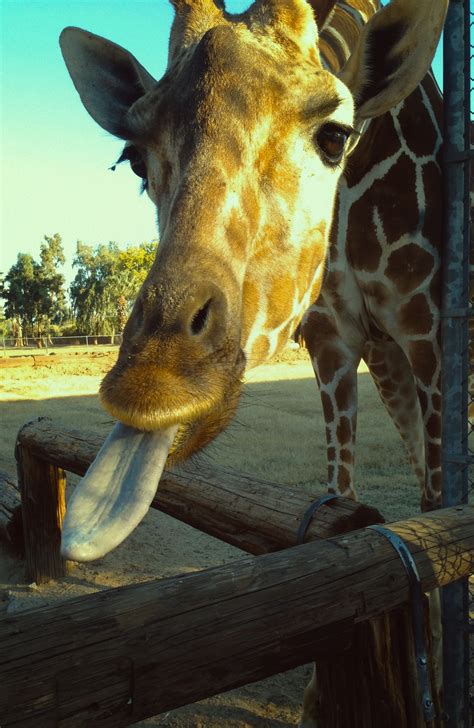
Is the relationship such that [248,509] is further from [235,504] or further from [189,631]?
[189,631]

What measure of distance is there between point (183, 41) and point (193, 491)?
170 cm

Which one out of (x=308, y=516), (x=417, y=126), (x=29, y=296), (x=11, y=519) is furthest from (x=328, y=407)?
(x=29, y=296)

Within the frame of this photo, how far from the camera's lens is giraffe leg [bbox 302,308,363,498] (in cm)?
316

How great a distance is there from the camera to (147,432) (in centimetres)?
139

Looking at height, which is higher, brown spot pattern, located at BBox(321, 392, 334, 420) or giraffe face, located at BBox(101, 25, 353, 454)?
giraffe face, located at BBox(101, 25, 353, 454)

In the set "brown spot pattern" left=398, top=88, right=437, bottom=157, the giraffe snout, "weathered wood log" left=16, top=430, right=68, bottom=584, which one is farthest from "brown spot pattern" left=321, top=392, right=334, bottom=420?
"weathered wood log" left=16, top=430, right=68, bottom=584

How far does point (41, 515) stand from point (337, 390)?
2.37 meters

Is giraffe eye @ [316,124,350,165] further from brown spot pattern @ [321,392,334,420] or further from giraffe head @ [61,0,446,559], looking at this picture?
brown spot pattern @ [321,392,334,420]

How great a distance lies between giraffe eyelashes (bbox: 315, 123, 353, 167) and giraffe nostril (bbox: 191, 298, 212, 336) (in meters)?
0.76

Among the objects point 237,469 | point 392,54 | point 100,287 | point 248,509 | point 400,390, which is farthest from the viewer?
point 100,287

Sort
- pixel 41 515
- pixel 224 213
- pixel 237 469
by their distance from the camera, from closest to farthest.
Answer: pixel 224 213 → pixel 237 469 → pixel 41 515

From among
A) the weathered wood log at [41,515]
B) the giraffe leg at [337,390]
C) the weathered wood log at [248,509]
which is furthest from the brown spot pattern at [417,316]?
the weathered wood log at [41,515]

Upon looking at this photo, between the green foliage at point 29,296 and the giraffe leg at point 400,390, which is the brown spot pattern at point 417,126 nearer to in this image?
the giraffe leg at point 400,390

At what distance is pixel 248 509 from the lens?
7.55 feet
